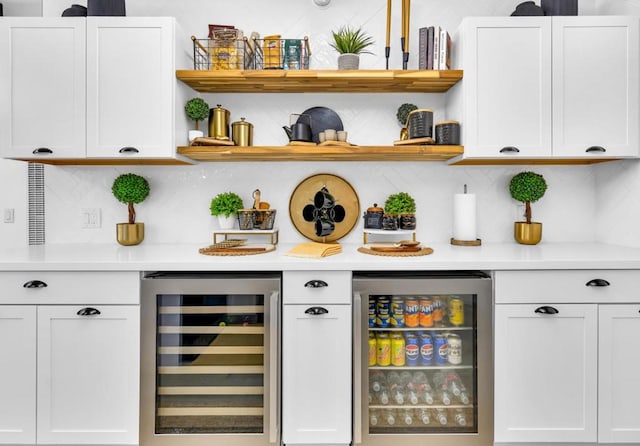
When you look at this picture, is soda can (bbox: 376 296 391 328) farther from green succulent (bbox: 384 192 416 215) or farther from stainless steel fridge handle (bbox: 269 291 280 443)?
green succulent (bbox: 384 192 416 215)

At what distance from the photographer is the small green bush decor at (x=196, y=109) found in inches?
88.3

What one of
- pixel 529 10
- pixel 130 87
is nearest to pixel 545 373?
pixel 529 10

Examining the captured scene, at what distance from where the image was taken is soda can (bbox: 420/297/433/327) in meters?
1.87

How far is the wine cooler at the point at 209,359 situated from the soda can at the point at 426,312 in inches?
26.1

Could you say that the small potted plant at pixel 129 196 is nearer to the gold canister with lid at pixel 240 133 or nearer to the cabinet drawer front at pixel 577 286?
the gold canister with lid at pixel 240 133

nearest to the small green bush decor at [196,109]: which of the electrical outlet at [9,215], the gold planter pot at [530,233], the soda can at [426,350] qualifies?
the electrical outlet at [9,215]

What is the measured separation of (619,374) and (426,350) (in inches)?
32.7

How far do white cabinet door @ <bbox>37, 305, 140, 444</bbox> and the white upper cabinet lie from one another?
1938 mm

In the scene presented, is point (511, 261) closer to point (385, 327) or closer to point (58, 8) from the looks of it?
point (385, 327)

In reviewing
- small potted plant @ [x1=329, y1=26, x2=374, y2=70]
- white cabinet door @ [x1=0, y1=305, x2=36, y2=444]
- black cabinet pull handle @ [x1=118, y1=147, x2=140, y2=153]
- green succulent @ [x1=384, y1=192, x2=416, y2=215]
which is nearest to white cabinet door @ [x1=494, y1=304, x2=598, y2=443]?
green succulent @ [x1=384, y1=192, x2=416, y2=215]

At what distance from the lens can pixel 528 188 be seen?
7.65ft

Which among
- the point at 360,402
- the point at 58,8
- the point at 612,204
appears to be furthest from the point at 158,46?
the point at 612,204

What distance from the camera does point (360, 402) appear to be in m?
1.78

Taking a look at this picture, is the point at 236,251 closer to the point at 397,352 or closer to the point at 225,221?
the point at 225,221
